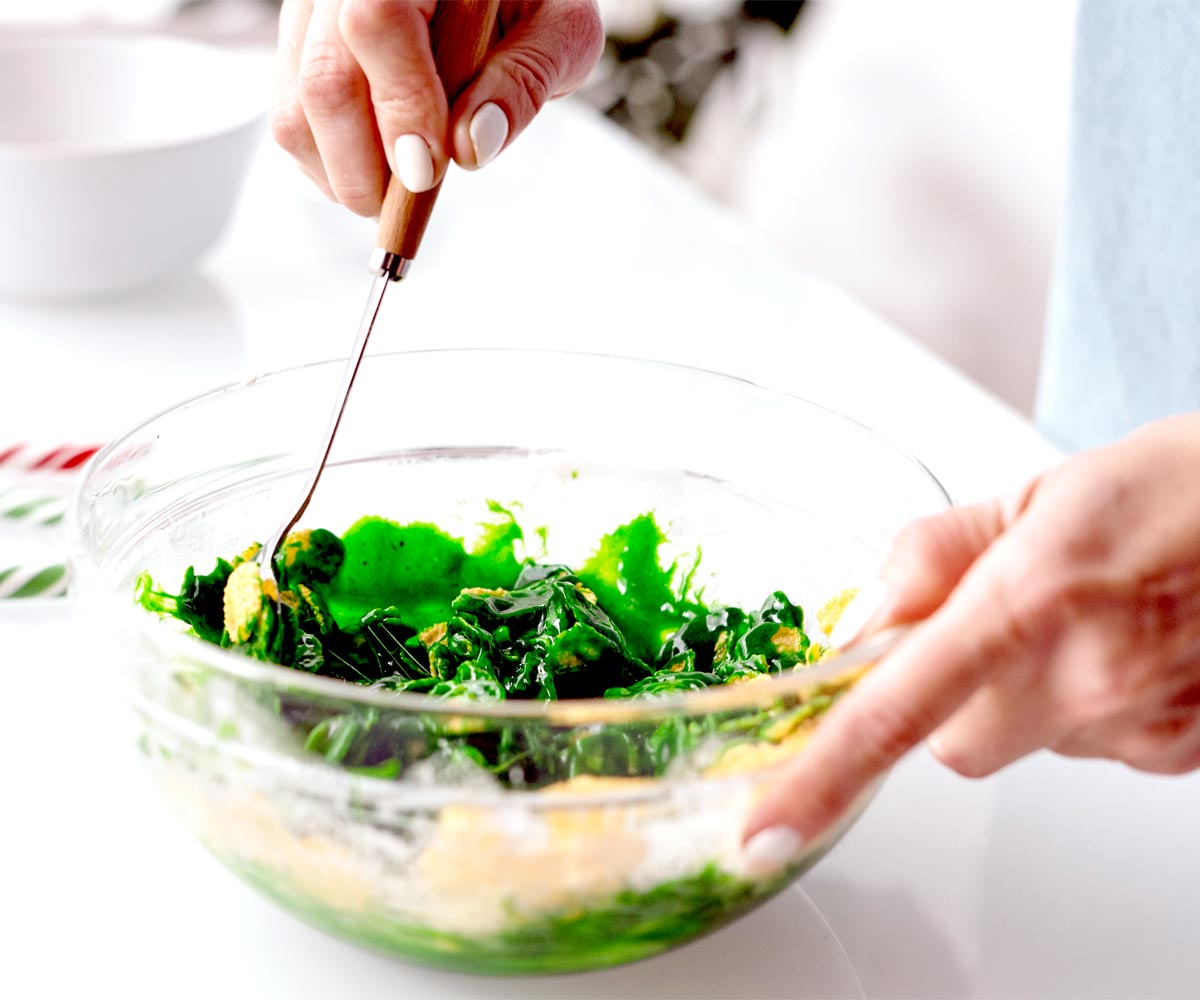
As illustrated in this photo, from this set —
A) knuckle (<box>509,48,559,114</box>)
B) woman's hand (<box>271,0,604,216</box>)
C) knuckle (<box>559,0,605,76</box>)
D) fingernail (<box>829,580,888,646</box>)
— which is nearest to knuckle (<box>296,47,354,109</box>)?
woman's hand (<box>271,0,604,216</box>)

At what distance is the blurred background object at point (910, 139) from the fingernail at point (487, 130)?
5.34 feet

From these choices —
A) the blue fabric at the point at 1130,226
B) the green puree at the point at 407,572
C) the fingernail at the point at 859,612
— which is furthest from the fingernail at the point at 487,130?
the blue fabric at the point at 1130,226

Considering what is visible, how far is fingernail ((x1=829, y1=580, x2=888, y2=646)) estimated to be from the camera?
76 cm

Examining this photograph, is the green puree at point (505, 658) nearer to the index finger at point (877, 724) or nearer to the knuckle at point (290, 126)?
the index finger at point (877, 724)

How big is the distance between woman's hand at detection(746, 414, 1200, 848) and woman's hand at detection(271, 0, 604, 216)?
446mm

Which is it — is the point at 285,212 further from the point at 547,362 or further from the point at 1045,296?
the point at 1045,296

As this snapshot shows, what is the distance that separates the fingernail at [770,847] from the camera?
68 cm

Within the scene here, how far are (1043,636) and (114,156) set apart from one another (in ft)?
3.91

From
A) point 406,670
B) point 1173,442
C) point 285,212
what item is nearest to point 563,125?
point 285,212

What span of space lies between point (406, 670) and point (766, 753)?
0.35m

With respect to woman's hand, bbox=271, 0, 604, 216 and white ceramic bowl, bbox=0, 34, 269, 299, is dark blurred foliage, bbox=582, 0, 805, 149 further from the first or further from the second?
woman's hand, bbox=271, 0, 604, 216

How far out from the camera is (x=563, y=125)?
7.28 feet

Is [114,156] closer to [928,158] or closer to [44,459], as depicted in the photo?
[44,459]

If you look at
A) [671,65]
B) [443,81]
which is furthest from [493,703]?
[671,65]
